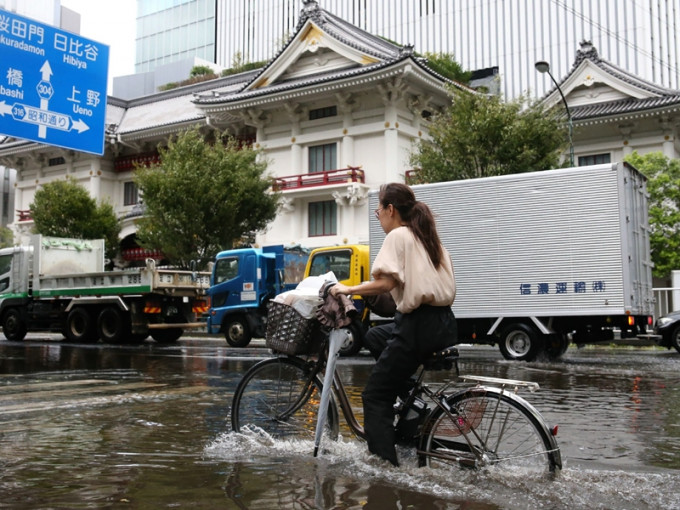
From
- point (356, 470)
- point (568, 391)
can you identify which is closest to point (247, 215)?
point (568, 391)

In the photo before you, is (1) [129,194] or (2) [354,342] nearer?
(2) [354,342]

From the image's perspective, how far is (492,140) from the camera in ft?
67.9

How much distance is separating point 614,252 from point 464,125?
8.55 m

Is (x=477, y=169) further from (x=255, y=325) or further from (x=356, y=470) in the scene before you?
(x=356, y=470)

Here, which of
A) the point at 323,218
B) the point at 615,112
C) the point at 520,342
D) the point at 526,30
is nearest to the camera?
the point at 520,342

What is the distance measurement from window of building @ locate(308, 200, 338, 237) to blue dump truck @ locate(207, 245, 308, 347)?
11489 millimetres

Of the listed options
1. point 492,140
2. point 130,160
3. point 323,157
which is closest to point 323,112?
point 323,157

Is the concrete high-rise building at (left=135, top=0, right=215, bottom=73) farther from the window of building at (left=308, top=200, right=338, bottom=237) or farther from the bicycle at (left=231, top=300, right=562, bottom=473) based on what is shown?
the bicycle at (left=231, top=300, right=562, bottom=473)

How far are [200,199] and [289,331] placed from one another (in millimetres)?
20828

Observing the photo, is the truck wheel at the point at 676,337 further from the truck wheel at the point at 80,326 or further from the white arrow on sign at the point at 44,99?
the truck wheel at the point at 80,326

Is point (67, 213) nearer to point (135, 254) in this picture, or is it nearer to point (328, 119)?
point (135, 254)

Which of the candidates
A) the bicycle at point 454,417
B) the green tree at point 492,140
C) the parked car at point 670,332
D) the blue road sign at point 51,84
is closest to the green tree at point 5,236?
the green tree at point 492,140

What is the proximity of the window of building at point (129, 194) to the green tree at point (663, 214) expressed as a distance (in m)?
25.5

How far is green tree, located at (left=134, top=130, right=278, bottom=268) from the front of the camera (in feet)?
81.4
